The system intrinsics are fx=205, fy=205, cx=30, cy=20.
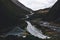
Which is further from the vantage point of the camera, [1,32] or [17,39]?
[1,32]

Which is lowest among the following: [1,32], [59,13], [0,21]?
[1,32]

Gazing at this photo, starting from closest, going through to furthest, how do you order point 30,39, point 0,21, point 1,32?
point 30,39 < point 1,32 < point 0,21

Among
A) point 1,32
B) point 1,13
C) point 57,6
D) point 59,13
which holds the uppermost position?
point 57,6

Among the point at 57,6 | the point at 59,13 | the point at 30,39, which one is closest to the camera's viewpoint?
the point at 30,39

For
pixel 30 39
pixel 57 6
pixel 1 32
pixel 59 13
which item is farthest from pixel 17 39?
pixel 57 6

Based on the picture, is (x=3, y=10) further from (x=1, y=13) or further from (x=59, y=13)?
(x=59, y=13)

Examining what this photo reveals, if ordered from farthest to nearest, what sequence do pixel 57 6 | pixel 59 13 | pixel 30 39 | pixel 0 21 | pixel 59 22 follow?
pixel 57 6, pixel 59 13, pixel 59 22, pixel 0 21, pixel 30 39

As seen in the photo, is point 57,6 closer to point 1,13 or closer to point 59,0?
point 59,0

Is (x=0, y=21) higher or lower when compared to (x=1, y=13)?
lower

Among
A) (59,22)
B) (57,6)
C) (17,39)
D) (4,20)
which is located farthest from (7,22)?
(57,6)
